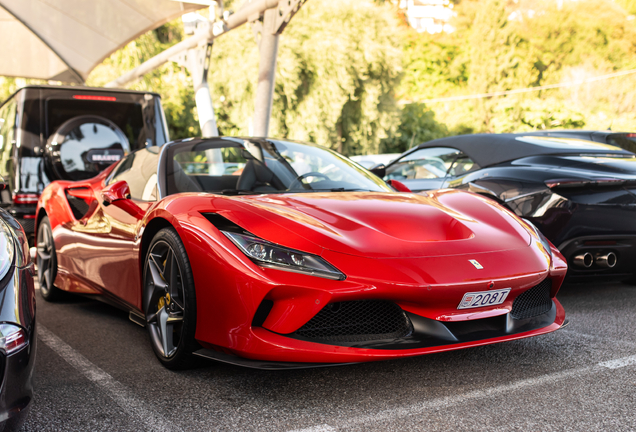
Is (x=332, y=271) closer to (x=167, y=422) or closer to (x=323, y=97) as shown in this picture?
(x=167, y=422)

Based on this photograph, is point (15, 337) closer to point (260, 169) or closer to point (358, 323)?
point (358, 323)

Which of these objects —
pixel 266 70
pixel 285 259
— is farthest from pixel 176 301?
pixel 266 70

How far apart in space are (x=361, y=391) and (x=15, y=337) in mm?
1443

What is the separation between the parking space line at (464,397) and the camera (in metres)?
2.40

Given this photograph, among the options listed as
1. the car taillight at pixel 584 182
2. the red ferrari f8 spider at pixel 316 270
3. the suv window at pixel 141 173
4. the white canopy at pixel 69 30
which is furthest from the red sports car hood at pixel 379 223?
the white canopy at pixel 69 30

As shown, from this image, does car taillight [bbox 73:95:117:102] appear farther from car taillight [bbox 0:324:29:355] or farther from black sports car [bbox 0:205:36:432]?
car taillight [bbox 0:324:29:355]

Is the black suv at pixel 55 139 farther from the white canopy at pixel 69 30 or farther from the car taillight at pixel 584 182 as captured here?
the white canopy at pixel 69 30

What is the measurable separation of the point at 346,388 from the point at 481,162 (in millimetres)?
3247

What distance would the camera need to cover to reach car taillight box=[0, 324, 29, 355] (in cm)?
188

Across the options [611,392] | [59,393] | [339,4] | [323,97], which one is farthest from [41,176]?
[339,4]

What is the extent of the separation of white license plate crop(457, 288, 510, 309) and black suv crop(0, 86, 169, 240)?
4.83 meters

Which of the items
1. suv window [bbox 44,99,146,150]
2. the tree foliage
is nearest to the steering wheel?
suv window [bbox 44,99,146,150]

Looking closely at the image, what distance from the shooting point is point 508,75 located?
151 ft

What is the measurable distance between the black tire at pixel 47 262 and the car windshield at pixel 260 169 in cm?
159
